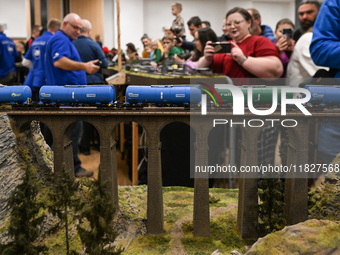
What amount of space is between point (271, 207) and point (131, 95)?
7.22 meters

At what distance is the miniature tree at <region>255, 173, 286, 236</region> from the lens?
576 inches

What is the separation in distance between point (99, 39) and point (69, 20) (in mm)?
17316

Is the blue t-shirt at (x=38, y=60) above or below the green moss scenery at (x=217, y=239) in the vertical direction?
above

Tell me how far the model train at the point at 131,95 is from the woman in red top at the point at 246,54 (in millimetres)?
2492

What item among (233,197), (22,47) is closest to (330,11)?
Result: (233,197)

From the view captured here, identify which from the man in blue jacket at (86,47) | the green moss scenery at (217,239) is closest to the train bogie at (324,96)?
the green moss scenery at (217,239)

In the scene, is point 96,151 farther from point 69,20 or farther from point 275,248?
point 275,248

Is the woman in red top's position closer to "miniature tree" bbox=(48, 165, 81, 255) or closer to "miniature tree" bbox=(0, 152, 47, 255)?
"miniature tree" bbox=(48, 165, 81, 255)

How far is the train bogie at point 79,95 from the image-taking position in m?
14.9

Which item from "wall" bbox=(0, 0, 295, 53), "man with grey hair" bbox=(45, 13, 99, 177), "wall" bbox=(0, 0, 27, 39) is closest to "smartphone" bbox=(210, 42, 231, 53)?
"man with grey hair" bbox=(45, 13, 99, 177)

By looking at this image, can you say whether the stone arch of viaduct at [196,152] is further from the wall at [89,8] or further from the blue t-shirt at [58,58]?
the wall at [89,8]

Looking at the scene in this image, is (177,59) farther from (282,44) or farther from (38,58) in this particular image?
(38,58)

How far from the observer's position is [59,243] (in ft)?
45.6

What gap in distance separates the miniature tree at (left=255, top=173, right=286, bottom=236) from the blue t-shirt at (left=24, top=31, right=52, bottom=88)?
1383cm
